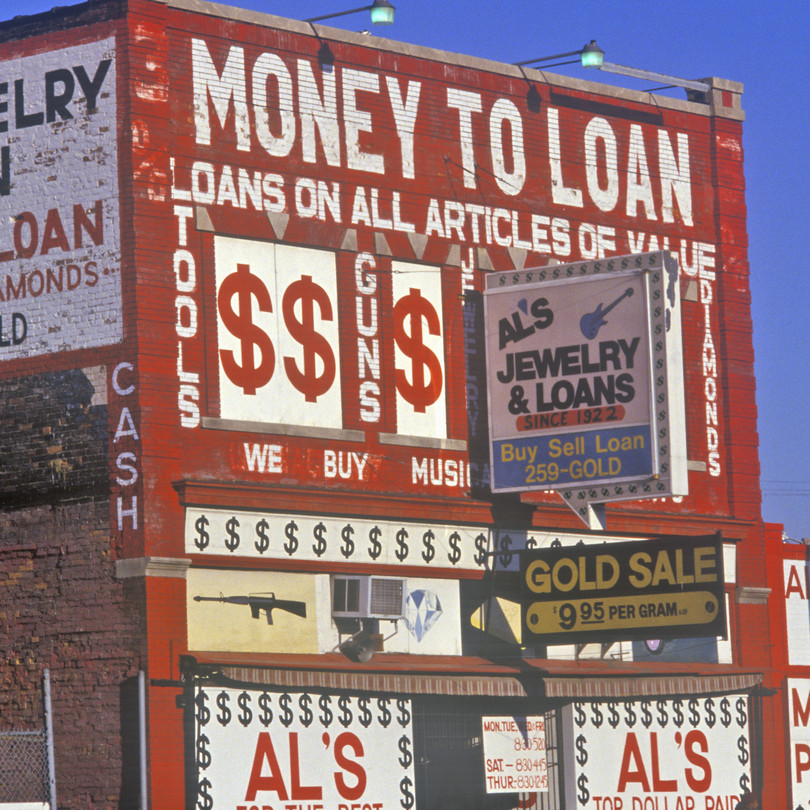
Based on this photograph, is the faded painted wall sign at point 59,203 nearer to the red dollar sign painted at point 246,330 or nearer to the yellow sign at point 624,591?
the red dollar sign painted at point 246,330

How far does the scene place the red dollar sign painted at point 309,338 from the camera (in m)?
27.5

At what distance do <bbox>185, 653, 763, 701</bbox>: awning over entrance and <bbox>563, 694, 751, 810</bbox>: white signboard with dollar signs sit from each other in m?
0.31

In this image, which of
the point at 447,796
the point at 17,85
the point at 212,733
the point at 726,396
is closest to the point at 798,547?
the point at 726,396

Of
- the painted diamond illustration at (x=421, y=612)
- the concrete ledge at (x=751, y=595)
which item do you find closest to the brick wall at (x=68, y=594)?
the painted diamond illustration at (x=421, y=612)

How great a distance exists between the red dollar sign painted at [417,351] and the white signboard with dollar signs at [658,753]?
206 inches

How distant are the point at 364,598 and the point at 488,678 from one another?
2273 millimetres

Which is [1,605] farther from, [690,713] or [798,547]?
[798,547]

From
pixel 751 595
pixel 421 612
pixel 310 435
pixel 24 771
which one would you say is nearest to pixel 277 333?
pixel 310 435

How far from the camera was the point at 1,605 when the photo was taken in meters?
26.4

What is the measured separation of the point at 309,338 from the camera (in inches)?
1090

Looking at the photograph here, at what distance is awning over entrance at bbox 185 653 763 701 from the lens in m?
25.5

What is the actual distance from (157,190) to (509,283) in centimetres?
594

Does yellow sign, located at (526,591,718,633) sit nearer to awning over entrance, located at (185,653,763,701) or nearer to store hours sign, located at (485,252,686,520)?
awning over entrance, located at (185,653,763,701)

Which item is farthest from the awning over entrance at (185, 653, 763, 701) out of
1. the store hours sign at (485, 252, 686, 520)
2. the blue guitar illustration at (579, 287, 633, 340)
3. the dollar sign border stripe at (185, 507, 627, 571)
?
the blue guitar illustration at (579, 287, 633, 340)
